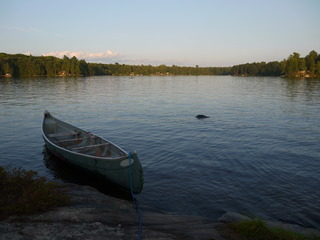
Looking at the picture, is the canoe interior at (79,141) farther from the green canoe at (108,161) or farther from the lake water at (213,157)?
the lake water at (213,157)

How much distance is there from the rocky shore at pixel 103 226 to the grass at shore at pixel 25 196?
0.27m

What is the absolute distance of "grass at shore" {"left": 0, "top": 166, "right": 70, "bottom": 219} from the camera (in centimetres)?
750

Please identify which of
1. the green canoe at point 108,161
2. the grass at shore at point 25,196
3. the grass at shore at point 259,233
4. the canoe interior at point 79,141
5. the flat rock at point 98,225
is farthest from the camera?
the canoe interior at point 79,141

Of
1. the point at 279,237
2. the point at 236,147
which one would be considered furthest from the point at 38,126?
the point at 279,237

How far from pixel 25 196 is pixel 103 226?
2.71 meters

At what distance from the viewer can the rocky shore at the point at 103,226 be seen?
261 inches

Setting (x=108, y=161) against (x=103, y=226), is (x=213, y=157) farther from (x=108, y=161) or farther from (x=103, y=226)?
(x=103, y=226)

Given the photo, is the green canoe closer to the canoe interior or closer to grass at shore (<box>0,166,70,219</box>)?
the canoe interior

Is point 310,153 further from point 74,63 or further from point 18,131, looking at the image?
point 74,63

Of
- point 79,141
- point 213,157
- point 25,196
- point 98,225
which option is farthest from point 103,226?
point 79,141

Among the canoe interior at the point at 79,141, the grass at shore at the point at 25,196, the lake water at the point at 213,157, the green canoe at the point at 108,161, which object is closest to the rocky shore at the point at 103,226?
the grass at shore at the point at 25,196

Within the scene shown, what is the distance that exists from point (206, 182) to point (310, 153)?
884cm

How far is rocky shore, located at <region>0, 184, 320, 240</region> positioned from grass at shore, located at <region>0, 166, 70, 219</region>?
27 cm

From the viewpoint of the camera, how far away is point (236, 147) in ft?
61.7
